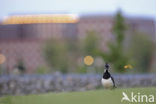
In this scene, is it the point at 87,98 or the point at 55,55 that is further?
the point at 55,55

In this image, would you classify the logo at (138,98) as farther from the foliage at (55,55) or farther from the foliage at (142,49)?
the foliage at (142,49)

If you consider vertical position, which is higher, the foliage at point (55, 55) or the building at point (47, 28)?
the foliage at point (55, 55)

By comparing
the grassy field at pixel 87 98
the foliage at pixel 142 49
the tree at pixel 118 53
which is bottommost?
the foliage at pixel 142 49

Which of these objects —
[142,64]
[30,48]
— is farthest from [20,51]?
[142,64]

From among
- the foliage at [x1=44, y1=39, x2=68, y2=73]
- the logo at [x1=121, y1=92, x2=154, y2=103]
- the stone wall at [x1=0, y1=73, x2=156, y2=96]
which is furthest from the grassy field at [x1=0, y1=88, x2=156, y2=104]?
the foliage at [x1=44, y1=39, x2=68, y2=73]

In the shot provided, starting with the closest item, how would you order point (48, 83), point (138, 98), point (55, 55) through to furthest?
point (138, 98) → point (48, 83) → point (55, 55)

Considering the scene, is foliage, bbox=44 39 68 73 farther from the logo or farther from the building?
the logo

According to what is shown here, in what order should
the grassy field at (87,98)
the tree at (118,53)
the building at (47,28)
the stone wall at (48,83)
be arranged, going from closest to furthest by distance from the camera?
1. the grassy field at (87,98)
2. the stone wall at (48,83)
3. the tree at (118,53)
4. the building at (47,28)

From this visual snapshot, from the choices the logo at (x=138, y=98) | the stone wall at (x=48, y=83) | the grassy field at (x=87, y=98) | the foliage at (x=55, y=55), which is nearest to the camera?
the logo at (x=138, y=98)

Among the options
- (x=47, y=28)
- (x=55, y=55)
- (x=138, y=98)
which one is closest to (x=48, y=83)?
(x=138, y=98)

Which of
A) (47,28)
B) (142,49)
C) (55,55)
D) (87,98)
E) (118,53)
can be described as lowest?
(47,28)

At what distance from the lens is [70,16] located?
9319cm

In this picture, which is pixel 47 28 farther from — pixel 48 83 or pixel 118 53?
pixel 48 83

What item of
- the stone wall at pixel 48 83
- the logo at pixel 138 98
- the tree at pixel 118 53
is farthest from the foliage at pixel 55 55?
the logo at pixel 138 98
